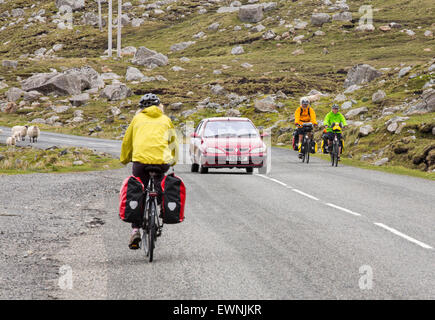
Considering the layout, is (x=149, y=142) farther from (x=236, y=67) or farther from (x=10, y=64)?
(x=10, y=64)

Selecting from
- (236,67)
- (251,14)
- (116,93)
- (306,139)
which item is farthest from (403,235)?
(251,14)

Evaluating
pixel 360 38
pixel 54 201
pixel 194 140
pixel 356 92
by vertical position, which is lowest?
pixel 54 201

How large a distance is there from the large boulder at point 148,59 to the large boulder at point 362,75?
38261 mm

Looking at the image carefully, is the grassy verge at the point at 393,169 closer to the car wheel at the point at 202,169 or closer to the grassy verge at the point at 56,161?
the car wheel at the point at 202,169

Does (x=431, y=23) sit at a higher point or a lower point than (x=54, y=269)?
higher

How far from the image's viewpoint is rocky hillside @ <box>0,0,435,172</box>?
123ft

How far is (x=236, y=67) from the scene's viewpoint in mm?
Result: 82812

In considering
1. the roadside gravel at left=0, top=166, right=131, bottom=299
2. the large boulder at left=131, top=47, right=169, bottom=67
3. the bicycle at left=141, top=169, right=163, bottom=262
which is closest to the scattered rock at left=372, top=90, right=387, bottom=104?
the roadside gravel at left=0, top=166, right=131, bottom=299

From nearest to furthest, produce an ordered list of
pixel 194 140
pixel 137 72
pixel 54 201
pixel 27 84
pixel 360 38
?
1. pixel 54 201
2. pixel 194 140
3. pixel 27 84
4. pixel 137 72
5. pixel 360 38

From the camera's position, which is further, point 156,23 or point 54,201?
point 156,23

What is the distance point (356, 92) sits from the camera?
47531 mm
